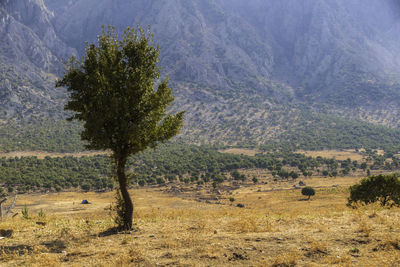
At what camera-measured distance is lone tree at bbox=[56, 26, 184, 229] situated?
39.2 feet

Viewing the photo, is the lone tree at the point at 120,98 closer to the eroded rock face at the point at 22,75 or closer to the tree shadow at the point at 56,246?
the tree shadow at the point at 56,246

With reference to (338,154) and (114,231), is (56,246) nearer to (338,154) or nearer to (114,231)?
(114,231)

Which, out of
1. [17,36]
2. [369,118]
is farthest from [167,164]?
[17,36]

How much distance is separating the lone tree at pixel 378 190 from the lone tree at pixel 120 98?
2843 centimetres

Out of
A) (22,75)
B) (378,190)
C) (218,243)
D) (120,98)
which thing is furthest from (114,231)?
(22,75)

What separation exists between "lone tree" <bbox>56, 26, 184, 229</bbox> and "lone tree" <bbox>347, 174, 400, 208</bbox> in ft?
93.3

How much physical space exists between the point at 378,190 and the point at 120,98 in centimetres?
3482

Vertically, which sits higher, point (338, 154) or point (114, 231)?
point (338, 154)

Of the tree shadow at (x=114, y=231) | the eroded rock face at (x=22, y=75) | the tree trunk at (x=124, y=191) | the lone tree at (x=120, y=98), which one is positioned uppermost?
the eroded rock face at (x=22, y=75)

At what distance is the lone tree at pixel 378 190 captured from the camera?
3222cm

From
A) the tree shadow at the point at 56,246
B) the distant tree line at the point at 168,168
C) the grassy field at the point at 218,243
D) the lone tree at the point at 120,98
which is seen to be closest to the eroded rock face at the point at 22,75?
the distant tree line at the point at 168,168

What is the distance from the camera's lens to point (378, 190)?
3347 cm

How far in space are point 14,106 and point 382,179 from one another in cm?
16029

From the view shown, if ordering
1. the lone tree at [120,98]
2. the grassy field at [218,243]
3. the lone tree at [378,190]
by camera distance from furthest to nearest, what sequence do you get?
1. the lone tree at [378,190]
2. the lone tree at [120,98]
3. the grassy field at [218,243]
